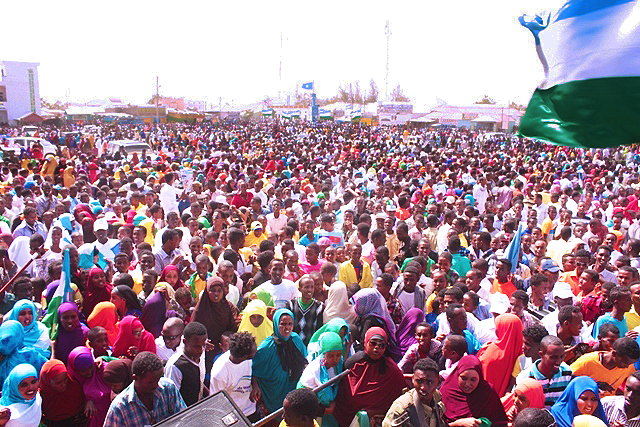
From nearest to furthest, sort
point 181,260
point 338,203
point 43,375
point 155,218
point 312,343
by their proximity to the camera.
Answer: point 43,375
point 312,343
point 181,260
point 155,218
point 338,203

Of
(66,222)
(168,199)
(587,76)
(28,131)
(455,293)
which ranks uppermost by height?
(28,131)

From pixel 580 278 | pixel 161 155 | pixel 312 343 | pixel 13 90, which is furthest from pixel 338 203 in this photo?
pixel 13 90

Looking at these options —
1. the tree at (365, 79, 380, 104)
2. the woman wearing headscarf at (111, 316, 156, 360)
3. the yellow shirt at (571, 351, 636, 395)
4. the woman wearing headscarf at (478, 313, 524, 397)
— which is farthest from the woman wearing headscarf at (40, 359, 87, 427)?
the tree at (365, 79, 380, 104)

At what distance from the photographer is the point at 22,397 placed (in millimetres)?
3551

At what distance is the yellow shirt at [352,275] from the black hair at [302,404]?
276 cm

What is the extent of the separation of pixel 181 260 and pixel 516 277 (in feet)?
12.5

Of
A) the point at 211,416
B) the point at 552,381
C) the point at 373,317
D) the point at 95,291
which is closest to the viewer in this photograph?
the point at 211,416

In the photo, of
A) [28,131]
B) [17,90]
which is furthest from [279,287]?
[17,90]

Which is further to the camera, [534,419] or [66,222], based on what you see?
[66,222]

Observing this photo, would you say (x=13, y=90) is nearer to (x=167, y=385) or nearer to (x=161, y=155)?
(x=161, y=155)

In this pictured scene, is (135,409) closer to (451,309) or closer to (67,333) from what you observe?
(67,333)

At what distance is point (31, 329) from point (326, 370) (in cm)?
239

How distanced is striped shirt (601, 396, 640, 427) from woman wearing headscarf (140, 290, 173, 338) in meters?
3.48

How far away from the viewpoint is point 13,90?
2008 inches
